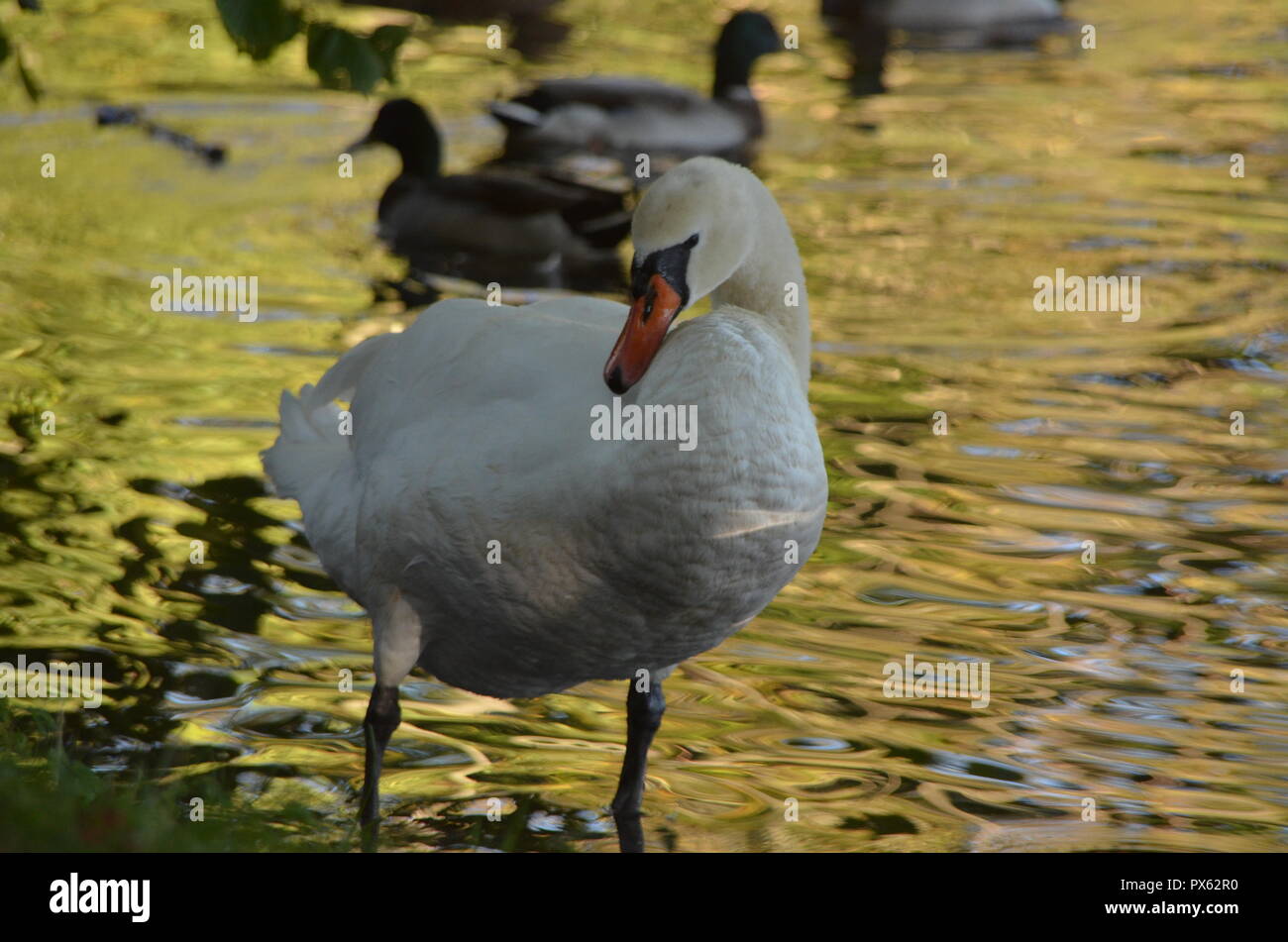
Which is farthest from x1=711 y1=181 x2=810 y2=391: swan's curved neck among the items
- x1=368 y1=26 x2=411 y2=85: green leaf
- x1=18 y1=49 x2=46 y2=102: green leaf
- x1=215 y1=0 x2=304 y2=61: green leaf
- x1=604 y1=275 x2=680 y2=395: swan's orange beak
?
x1=18 y1=49 x2=46 y2=102: green leaf

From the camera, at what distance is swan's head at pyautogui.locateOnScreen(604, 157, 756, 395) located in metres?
4.51

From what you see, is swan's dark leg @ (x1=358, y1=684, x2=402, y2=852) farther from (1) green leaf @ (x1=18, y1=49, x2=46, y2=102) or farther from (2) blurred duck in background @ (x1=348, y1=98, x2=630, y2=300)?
(2) blurred duck in background @ (x1=348, y1=98, x2=630, y2=300)

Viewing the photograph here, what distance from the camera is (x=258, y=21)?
4.83 meters

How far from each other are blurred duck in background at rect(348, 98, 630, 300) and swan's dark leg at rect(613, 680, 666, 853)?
21.6 feet

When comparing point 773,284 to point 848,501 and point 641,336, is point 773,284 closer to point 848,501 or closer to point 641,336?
point 641,336

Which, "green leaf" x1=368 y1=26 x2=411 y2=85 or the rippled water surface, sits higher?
"green leaf" x1=368 y1=26 x2=411 y2=85

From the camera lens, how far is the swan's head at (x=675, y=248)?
4.51 metres

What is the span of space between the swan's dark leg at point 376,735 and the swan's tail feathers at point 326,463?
Answer: 360mm

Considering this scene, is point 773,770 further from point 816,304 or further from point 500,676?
point 816,304

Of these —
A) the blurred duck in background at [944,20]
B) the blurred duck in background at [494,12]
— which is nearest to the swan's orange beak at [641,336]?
the blurred duck in background at [494,12]

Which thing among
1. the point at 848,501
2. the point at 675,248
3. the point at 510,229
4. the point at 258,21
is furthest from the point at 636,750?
the point at 510,229

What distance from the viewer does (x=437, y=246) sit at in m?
12.2

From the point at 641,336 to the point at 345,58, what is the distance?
111 centimetres

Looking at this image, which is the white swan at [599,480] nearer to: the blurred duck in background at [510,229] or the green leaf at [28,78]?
the green leaf at [28,78]
